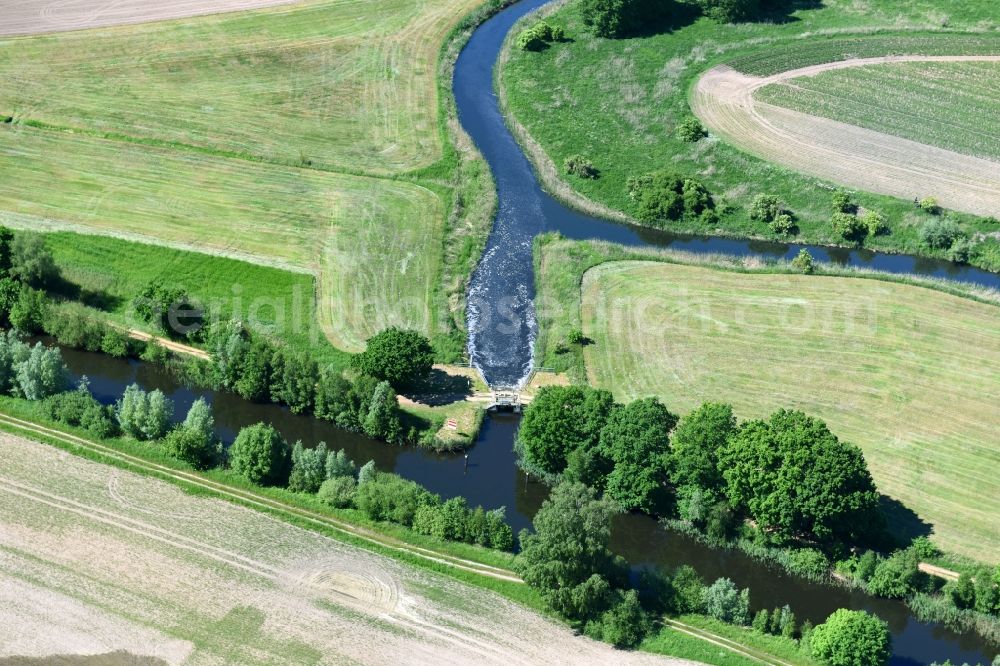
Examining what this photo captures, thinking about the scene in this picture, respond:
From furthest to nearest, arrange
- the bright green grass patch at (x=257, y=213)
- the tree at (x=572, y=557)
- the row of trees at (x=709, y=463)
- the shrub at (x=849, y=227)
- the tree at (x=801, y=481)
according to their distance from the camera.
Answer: the shrub at (x=849, y=227)
the bright green grass patch at (x=257, y=213)
the row of trees at (x=709, y=463)
the tree at (x=801, y=481)
the tree at (x=572, y=557)

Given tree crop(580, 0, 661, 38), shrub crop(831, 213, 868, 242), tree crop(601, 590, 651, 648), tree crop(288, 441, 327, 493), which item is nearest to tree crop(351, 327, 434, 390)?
tree crop(288, 441, 327, 493)

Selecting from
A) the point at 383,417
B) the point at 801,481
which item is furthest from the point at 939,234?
the point at 383,417

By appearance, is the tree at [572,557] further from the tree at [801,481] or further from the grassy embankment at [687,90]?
the grassy embankment at [687,90]

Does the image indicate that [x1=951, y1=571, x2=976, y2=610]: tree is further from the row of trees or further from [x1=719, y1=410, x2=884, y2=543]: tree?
the row of trees

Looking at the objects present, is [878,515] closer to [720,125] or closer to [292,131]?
[720,125]

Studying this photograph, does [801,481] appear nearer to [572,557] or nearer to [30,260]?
[572,557]

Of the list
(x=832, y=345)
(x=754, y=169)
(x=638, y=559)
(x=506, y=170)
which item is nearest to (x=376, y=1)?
(x=506, y=170)

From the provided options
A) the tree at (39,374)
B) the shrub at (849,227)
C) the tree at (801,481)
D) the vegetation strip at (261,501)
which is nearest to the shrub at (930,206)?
the shrub at (849,227)
